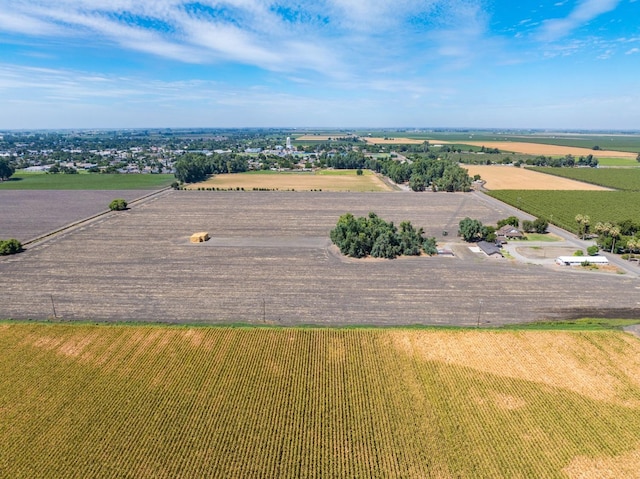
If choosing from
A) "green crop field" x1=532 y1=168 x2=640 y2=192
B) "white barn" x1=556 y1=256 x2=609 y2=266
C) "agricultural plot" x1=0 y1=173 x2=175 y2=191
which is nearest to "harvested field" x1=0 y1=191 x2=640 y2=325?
"white barn" x1=556 y1=256 x2=609 y2=266

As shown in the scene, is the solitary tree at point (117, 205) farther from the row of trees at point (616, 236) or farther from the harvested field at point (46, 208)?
the row of trees at point (616, 236)

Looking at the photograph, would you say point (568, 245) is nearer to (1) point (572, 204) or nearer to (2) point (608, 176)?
(1) point (572, 204)

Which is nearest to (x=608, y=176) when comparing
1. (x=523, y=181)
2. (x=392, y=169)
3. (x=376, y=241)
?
(x=523, y=181)

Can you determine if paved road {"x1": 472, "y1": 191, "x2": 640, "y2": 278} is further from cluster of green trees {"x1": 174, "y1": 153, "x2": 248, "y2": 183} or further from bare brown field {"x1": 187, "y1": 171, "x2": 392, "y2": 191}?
cluster of green trees {"x1": 174, "y1": 153, "x2": 248, "y2": 183}

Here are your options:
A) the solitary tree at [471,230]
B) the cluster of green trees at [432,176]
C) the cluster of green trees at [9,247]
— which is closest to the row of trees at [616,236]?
the solitary tree at [471,230]

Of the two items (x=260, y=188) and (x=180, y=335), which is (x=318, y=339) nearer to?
(x=180, y=335)
